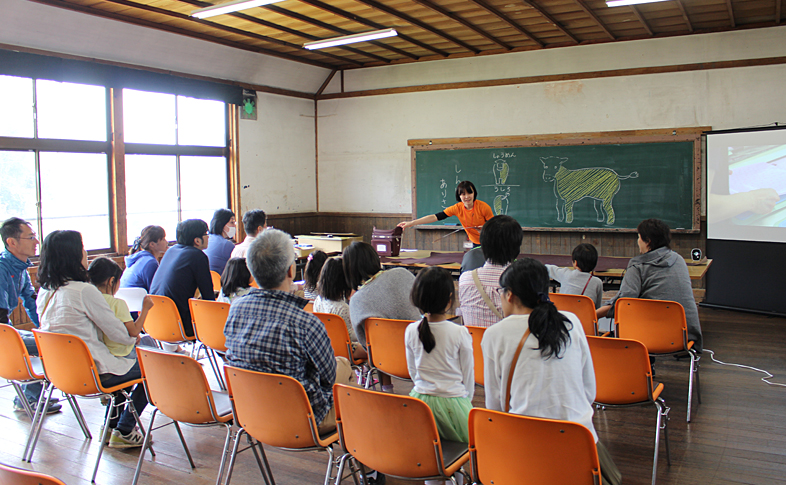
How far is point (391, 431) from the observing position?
1918mm

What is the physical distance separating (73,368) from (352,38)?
552 cm

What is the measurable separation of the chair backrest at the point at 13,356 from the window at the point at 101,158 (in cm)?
333

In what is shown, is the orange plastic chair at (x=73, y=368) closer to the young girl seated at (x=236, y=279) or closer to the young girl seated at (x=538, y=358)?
the young girl seated at (x=236, y=279)

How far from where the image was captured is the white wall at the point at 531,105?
6.93m

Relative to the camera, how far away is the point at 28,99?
5980 mm

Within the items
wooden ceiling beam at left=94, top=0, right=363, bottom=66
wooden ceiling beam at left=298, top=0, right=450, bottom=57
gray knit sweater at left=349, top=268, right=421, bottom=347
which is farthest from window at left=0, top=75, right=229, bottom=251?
gray knit sweater at left=349, top=268, right=421, bottom=347

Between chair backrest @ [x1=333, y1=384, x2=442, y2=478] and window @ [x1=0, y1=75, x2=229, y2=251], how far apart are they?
543 centimetres

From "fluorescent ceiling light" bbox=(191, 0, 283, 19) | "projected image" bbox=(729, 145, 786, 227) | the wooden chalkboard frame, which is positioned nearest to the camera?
"fluorescent ceiling light" bbox=(191, 0, 283, 19)

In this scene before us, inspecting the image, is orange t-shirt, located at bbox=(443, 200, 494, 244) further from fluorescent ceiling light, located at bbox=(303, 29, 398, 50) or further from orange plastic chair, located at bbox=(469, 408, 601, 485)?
orange plastic chair, located at bbox=(469, 408, 601, 485)

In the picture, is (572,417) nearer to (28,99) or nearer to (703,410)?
(703,410)

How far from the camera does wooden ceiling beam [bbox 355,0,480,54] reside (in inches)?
238

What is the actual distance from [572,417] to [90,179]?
21.4 feet

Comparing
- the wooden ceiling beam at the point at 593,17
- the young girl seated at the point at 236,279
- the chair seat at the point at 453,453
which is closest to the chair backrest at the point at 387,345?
the chair seat at the point at 453,453

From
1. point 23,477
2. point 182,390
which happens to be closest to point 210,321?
point 182,390
